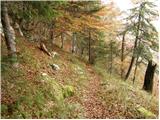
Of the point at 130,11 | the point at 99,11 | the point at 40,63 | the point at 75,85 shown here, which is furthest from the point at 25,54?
the point at 130,11

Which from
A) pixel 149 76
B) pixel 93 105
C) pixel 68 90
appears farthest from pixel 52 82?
pixel 149 76

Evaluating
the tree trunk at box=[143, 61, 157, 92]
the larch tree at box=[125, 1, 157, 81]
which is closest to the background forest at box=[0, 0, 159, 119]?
the tree trunk at box=[143, 61, 157, 92]

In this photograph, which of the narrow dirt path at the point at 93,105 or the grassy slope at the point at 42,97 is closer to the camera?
the grassy slope at the point at 42,97

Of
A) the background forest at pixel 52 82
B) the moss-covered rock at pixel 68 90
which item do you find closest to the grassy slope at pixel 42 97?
the background forest at pixel 52 82

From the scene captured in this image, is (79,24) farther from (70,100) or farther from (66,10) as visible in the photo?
(70,100)

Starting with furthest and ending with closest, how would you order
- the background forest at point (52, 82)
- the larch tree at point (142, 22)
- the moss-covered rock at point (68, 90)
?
the larch tree at point (142, 22)
the moss-covered rock at point (68, 90)
the background forest at point (52, 82)

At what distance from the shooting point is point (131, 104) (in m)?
13.5

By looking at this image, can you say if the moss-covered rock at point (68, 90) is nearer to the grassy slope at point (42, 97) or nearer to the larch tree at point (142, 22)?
the grassy slope at point (42, 97)

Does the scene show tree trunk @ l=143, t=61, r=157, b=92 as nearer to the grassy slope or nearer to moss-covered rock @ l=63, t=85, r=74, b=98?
the grassy slope

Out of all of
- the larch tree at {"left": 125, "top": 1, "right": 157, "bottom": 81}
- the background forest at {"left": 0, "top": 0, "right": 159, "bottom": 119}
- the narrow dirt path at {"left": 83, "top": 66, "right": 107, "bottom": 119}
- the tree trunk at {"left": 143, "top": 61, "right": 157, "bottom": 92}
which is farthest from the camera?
the larch tree at {"left": 125, "top": 1, "right": 157, "bottom": 81}

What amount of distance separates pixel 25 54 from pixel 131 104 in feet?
18.2

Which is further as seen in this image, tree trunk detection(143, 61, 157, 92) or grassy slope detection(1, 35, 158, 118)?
tree trunk detection(143, 61, 157, 92)

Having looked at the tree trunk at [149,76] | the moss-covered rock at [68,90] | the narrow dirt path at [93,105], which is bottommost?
the tree trunk at [149,76]

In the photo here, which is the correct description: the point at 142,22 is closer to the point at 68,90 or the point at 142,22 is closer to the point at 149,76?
the point at 149,76
